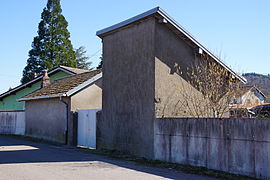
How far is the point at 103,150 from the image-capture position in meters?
15.1

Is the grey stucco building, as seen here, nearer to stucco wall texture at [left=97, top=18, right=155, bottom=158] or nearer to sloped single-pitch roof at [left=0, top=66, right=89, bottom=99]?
stucco wall texture at [left=97, top=18, right=155, bottom=158]

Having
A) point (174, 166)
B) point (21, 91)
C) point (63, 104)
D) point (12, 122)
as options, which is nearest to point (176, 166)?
point (174, 166)

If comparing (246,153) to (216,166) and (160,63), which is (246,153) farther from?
(160,63)

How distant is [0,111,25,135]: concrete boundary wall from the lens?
83.5 feet

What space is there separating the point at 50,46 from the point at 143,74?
34.3 m

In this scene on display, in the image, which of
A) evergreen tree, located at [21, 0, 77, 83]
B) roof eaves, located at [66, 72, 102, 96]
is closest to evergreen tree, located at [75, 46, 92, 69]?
evergreen tree, located at [21, 0, 77, 83]

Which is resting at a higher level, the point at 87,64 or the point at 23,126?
the point at 87,64

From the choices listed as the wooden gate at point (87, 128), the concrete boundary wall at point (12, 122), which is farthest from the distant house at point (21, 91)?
the wooden gate at point (87, 128)

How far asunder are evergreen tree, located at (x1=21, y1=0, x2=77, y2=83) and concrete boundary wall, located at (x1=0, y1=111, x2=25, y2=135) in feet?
55.7

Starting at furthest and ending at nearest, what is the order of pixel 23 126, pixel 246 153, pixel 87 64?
pixel 87 64 < pixel 23 126 < pixel 246 153

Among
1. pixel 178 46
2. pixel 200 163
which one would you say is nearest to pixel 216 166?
pixel 200 163

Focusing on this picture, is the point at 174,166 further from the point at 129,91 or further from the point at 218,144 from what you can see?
the point at 129,91

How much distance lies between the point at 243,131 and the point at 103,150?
759 cm

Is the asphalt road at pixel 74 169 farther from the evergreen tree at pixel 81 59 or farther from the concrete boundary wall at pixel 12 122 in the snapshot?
the evergreen tree at pixel 81 59
